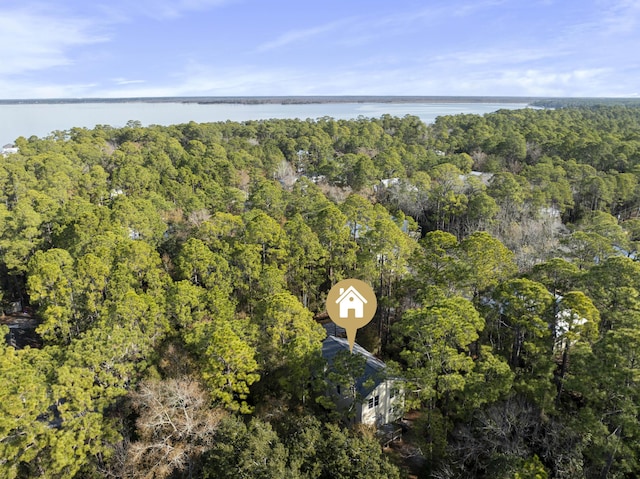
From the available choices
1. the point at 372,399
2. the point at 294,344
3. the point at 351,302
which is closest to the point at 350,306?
the point at 351,302

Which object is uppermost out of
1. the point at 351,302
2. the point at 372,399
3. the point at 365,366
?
the point at 351,302

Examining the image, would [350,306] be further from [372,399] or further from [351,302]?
[372,399]

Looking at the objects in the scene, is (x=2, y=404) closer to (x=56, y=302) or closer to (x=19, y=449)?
(x=19, y=449)

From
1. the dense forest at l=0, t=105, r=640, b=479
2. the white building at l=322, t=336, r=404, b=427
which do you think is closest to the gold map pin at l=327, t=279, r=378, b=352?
the dense forest at l=0, t=105, r=640, b=479

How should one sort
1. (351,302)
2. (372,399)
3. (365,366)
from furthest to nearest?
(365,366) → (351,302) → (372,399)

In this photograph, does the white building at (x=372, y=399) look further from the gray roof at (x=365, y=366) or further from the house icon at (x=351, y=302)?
the house icon at (x=351, y=302)

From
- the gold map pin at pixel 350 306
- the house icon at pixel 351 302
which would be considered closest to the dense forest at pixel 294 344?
the gold map pin at pixel 350 306

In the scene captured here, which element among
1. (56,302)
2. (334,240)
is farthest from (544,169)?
(56,302)

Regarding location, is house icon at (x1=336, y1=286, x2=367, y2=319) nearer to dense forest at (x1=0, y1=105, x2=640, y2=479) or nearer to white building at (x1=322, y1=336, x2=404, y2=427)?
dense forest at (x1=0, y1=105, x2=640, y2=479)
